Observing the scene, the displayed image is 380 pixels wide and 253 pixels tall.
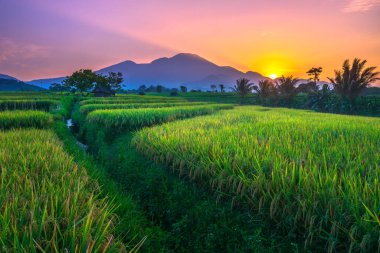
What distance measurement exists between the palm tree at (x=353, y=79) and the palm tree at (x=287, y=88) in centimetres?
590

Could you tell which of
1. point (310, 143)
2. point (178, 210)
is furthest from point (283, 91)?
point (178, 210)

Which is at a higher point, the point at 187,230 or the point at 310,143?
the point at 310,143

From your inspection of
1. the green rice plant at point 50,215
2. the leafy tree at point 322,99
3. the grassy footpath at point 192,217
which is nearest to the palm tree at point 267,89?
the leafy tree at point 322,99

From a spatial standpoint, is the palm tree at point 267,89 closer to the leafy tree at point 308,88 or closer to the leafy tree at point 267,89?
the leafy tree at point 267,89

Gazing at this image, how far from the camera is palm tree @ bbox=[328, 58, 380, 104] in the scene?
75.9 feet

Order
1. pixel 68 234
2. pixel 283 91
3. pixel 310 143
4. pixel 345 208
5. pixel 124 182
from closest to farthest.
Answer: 1. pixel 68 234
2. pixel 345 208
3. pixel 310 143
4. pixel 124 182
5. pixel 283 91

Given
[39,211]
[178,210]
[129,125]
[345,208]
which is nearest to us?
[39,211]

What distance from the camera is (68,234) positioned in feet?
5.29

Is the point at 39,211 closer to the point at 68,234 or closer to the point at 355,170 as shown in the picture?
the point at 68,234

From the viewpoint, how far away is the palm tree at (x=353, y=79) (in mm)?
23141

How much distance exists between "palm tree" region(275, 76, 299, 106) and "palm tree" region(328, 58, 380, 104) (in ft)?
19.4

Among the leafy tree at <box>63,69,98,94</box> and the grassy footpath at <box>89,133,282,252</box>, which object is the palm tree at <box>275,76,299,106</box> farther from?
the leafy tree at <box>63,69,98,94</box>

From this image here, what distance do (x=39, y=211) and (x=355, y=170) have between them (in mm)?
3331

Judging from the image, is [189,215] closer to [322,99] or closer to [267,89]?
[322,99]
